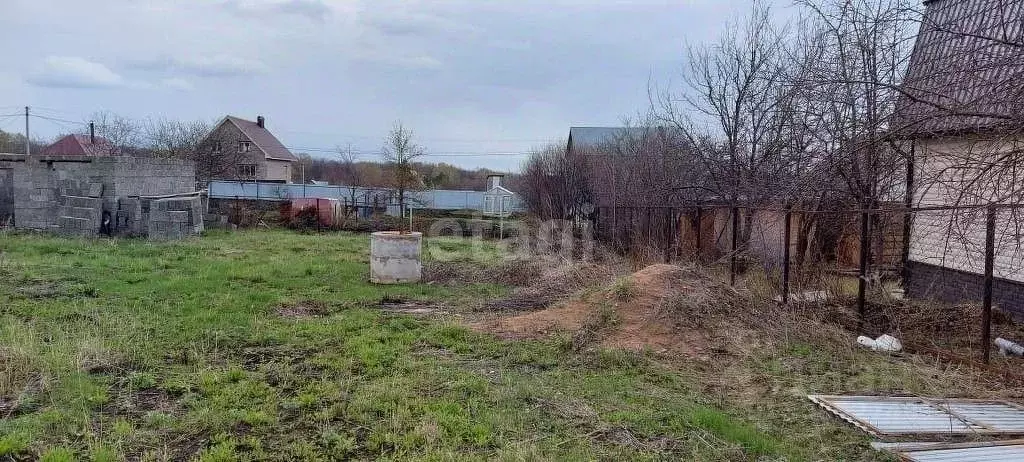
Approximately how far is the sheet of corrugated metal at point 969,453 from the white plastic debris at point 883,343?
2.62 meters

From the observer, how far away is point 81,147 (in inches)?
1380

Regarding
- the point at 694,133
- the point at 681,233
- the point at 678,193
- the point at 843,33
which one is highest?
the point at 843,33

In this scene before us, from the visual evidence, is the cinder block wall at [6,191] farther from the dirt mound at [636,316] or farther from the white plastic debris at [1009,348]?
the white plastic debris at [1009,348]

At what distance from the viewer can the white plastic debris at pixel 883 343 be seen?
650cm

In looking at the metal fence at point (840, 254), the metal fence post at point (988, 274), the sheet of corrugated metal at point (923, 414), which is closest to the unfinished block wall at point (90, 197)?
the metal fence at point (840, 254)

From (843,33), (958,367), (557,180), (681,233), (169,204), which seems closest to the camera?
(958,367)

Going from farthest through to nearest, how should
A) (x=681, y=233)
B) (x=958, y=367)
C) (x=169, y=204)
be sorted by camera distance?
(x=169, y=204)
(x=681, y=233)
(x=958, y=367)

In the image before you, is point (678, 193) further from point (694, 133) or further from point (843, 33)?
point (843, 33)

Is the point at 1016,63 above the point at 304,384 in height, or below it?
above

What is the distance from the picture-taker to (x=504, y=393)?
4.89 m

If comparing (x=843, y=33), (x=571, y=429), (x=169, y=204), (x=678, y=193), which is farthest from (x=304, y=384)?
(x=169, y=204)

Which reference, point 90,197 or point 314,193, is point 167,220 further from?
point 314,193

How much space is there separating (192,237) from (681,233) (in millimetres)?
13084

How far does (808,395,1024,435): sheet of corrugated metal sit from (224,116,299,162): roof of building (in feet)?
141
